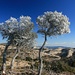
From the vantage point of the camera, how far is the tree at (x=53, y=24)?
21.2m

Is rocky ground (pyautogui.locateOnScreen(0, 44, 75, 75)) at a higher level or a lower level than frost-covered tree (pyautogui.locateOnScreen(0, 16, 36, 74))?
lower

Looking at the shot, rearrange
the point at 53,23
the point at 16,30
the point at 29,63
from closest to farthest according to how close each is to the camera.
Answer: the point at 53,23, the point at 16,30, the point at 29,63

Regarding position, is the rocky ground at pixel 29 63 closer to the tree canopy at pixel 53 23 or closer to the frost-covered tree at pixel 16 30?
the frost-covered tree at pixel 16 30

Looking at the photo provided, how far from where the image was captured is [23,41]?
953 inches

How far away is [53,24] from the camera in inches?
841

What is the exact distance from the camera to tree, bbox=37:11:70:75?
2125 centimetres

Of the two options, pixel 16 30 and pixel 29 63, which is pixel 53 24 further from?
pixel 29 63

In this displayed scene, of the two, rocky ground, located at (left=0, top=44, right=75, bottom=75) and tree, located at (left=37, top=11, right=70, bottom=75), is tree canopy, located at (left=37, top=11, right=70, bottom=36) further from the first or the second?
rocky ground, located at (left=0, top=44, right=75, bottom=75)

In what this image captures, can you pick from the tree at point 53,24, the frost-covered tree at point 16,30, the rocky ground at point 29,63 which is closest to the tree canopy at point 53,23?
the tree at point 53,24

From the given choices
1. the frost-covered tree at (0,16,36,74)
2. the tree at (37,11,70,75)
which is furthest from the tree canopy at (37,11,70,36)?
the frost-covered tree at (0,16,36,74)

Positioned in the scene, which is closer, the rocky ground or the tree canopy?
the tree canopy

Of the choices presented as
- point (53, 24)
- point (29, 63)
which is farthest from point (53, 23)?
point (29, 63)

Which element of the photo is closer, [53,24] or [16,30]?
[53,24]

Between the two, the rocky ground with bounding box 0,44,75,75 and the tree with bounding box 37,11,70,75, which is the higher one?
the tree with bounding box 37,11,70,75
